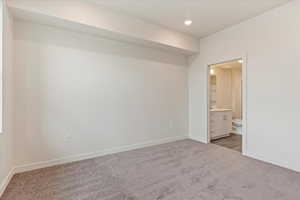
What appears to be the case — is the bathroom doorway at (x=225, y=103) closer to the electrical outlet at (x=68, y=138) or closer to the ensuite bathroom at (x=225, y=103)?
the ensuite bathroom at (x=225, y=103)

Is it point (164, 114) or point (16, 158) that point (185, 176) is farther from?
point (16, 158)

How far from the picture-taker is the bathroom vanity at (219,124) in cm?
451

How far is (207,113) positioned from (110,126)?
2464mm

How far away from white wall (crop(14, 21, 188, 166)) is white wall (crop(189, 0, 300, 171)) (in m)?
1.81

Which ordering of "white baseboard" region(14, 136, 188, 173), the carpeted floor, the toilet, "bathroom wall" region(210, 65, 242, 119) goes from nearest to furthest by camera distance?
the carpeted floor < "white baseboard" region(14, 136, 188, 173) < the toilet < "bathroom wall" region(210, 65, 242, 119)

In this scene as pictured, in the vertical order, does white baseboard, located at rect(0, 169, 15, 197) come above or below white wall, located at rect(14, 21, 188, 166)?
below

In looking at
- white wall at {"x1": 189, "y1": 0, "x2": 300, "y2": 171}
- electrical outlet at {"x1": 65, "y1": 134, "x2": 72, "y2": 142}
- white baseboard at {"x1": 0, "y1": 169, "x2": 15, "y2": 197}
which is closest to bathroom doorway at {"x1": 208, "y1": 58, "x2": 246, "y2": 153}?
white wall at {"x1": 189, "y1": 0, "x2": 300, "y2": 171}

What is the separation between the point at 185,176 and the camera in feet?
7.75

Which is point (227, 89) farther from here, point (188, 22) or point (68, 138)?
point (68, 138)

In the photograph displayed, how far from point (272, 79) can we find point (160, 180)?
103 inches

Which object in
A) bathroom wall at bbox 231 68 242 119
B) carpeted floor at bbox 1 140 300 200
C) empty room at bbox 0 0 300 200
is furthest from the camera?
bathroom wall at bbox 231 68 242 119

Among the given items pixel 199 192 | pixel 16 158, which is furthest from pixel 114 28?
pixel 199 192

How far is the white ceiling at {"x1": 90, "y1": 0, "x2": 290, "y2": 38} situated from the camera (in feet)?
8.56

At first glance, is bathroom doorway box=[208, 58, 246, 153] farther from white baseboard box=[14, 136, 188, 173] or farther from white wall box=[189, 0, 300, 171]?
white baseboard box=[14, 136, 188, 173]
